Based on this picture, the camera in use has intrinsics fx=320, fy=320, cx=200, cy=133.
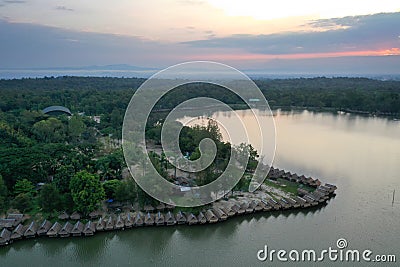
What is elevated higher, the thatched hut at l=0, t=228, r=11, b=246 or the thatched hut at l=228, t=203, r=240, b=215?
the thatched hut at l=228, t=203, r=240, b=215

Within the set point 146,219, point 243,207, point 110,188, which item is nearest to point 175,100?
point 110,188

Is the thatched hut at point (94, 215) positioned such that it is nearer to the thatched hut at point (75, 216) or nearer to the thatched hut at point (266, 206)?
the thatched hut at point (75, 216)

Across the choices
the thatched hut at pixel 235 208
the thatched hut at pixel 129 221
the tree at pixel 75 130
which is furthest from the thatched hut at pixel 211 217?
the tree at pixel 75 130

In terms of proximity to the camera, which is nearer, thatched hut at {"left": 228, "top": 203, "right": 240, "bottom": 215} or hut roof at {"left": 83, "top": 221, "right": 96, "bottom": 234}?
hut roof at {"left": 83, "top": 221, "right": 96, "bottom": 234}

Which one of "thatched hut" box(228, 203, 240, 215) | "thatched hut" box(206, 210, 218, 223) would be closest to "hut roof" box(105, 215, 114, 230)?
"thatched hut" box(206, 210, 218, 223)

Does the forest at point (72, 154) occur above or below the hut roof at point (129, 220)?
above

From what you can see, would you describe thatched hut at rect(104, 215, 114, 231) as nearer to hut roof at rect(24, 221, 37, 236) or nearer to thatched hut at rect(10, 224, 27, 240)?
hut roof at rect(24, 221, 37, 236)

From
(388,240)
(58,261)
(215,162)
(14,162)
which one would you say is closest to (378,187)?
(388,240)
